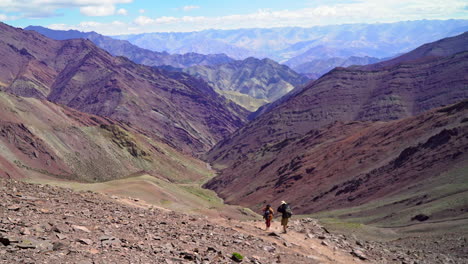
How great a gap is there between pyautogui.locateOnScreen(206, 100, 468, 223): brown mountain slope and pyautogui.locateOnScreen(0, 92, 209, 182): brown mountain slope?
2859 centimetres

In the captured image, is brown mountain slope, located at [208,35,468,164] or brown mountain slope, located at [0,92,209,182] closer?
brown mountain slope, located at [0,92,209,182]

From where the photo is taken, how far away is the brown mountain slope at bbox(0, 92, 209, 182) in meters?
104

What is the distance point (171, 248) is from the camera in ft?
60.6

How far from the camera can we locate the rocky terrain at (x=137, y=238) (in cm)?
1568

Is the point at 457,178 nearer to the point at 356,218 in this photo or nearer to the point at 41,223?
the point at 356,218

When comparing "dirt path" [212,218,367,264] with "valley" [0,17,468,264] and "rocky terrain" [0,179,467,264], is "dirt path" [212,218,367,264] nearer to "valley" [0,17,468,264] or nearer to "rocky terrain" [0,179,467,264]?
"rocky terrain" [0,179,467,264]

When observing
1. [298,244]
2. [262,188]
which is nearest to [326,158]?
[262,188]

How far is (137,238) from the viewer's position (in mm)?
19109

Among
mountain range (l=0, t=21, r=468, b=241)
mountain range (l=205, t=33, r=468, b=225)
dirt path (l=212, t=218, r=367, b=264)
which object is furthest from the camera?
mountain range (l=205, t=33, r=468, b=225)

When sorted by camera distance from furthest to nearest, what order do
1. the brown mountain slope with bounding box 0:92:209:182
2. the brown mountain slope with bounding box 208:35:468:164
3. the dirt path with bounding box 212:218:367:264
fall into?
the brown mountain slope with bounding box 208:35:468:164, the brown mountain slope with bounding box 0:92:209:182, the dirt path with bounding box 212:218:367:264

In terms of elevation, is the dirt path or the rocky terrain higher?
the rocky terrain

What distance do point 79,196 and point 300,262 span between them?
50.6 feet

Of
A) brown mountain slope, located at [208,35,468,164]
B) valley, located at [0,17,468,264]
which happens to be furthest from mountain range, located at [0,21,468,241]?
brown mountain slope, located at [208,35,468,164]

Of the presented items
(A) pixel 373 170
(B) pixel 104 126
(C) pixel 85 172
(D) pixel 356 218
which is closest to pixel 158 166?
(B) pixel 104 126
